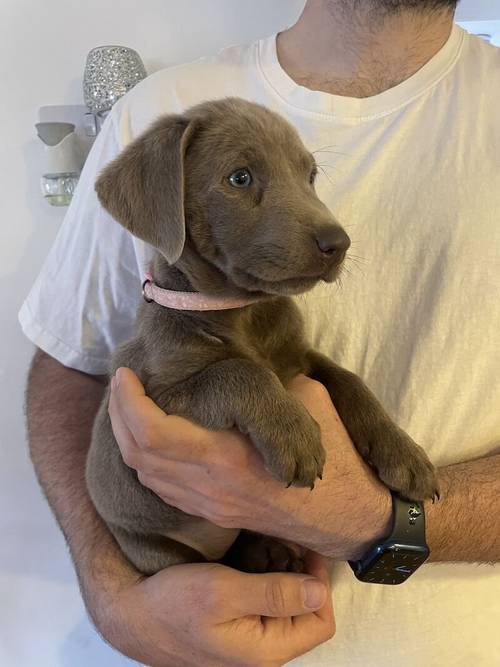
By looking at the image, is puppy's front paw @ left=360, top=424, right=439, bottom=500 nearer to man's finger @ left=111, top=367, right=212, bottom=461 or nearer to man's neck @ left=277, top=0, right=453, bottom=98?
man's finger @ left=111, top=367, right=212, bottom=461

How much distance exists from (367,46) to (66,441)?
4.07 ft

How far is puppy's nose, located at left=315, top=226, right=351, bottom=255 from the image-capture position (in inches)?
37.9

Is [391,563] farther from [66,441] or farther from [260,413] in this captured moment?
[66,441]

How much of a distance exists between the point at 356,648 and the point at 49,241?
1.81 meters

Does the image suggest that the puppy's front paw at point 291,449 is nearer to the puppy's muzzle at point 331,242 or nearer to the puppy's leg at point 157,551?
the puppy's muzzle at point 331,242

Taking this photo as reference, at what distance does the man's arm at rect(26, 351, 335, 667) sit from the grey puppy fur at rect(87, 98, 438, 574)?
0.08 m

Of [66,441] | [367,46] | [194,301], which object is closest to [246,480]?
[194,301]

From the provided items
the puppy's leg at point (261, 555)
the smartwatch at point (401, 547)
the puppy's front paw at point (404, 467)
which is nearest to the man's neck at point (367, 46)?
the puppy's front paw at point (404, 467)

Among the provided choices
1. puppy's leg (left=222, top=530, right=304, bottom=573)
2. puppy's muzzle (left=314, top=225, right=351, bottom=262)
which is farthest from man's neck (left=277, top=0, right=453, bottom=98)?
puppy's leg (left=222, top=530, right=304, bottom=573)

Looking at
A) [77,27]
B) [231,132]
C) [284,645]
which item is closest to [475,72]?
[231,132]

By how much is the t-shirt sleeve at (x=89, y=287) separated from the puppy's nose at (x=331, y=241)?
61 cm

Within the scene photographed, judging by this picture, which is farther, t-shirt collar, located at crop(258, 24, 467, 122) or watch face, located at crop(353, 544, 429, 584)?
t-shirt collar, located at crop(258, 24, 467, 122)

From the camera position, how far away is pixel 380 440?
108 centimetres

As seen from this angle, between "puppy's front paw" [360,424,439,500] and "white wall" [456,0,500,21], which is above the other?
"white wall" [456,0,500,21]
